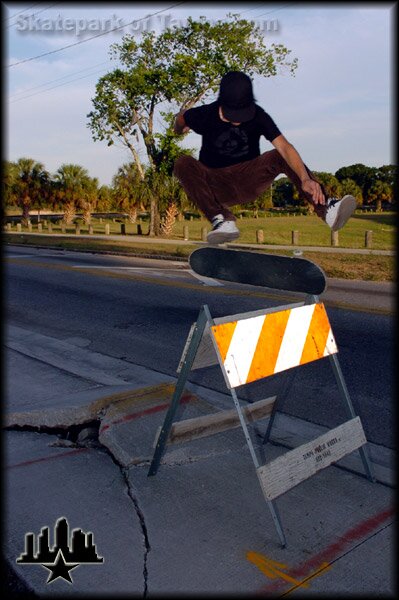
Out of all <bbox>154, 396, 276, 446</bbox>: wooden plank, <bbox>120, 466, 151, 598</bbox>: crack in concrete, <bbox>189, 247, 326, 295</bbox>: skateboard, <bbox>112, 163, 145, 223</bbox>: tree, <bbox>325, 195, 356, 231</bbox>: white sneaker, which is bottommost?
<bbox>120, 466, 151, 598</bbox>: crack in concrete

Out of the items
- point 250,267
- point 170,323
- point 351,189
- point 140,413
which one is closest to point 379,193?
point 351,189

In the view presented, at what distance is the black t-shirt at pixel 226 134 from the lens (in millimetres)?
2045

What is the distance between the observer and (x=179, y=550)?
319 cm

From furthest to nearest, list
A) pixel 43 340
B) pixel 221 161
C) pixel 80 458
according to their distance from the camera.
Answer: pixel 43 340
pixel 80 458
pixel 221 161

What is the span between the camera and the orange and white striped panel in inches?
127

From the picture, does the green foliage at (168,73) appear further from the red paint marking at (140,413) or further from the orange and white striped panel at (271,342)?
the red paint marking at (140,413)

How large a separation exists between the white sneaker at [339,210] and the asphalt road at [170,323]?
0.89 m

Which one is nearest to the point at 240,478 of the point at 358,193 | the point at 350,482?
the point at 350,482

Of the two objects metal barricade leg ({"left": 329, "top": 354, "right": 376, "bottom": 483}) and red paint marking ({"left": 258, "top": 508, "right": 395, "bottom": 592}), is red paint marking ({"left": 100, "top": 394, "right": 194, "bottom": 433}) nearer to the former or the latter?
metal barricade leg ({"left": 329, "top": 354, "right": 376, "bottom": 483})

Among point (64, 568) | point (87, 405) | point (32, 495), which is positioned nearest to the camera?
point (64, 568)

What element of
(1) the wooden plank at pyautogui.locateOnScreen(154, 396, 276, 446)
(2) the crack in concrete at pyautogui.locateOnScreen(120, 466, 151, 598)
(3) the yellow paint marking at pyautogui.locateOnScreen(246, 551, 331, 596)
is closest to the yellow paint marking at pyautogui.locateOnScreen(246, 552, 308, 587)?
(3) the yellow paint marking at pyautogui.locateOnScreen(246, 551, 331, 596)

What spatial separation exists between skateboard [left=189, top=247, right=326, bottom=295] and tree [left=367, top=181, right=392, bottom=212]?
0.41m

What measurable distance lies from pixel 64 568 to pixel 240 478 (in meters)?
1.36

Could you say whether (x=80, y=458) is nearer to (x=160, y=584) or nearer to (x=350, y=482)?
(x=160, y=584)
